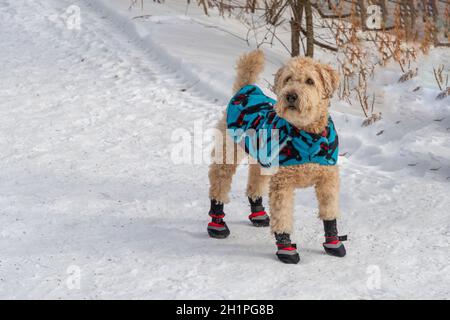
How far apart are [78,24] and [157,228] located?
6.53 meters

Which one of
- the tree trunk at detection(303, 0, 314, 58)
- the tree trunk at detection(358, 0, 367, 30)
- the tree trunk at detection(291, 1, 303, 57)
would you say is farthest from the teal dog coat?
the tree trunk at detection(358, 0, 367, 30)

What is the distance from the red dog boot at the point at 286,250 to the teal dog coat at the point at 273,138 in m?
0.50

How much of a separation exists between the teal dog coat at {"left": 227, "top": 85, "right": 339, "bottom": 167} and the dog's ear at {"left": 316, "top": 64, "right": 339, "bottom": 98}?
0.98 feet

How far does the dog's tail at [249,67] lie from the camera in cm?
515

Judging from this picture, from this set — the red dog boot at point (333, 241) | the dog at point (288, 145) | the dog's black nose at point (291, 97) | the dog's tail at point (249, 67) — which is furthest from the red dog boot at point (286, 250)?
the dog's tail at point (249, 67)

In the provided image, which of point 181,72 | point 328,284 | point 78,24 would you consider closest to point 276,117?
point 328,284

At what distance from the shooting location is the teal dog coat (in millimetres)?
4574

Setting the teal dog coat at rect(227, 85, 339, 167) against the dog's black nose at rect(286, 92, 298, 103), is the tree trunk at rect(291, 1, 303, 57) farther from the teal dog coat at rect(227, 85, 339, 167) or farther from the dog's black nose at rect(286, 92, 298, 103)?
the dog's black nose at rect(286, 92, 298, 103)

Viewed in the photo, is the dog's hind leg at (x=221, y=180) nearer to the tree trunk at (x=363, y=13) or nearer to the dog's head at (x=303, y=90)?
the dog's head at (x=303, y=90)

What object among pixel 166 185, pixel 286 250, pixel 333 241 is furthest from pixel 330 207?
pixel 166 185

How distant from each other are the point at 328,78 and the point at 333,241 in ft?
3.82

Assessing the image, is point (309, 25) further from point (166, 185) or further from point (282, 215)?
point (282, 215)

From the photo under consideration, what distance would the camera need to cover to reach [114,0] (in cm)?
1212

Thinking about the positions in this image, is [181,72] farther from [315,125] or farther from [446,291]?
[446,291]
